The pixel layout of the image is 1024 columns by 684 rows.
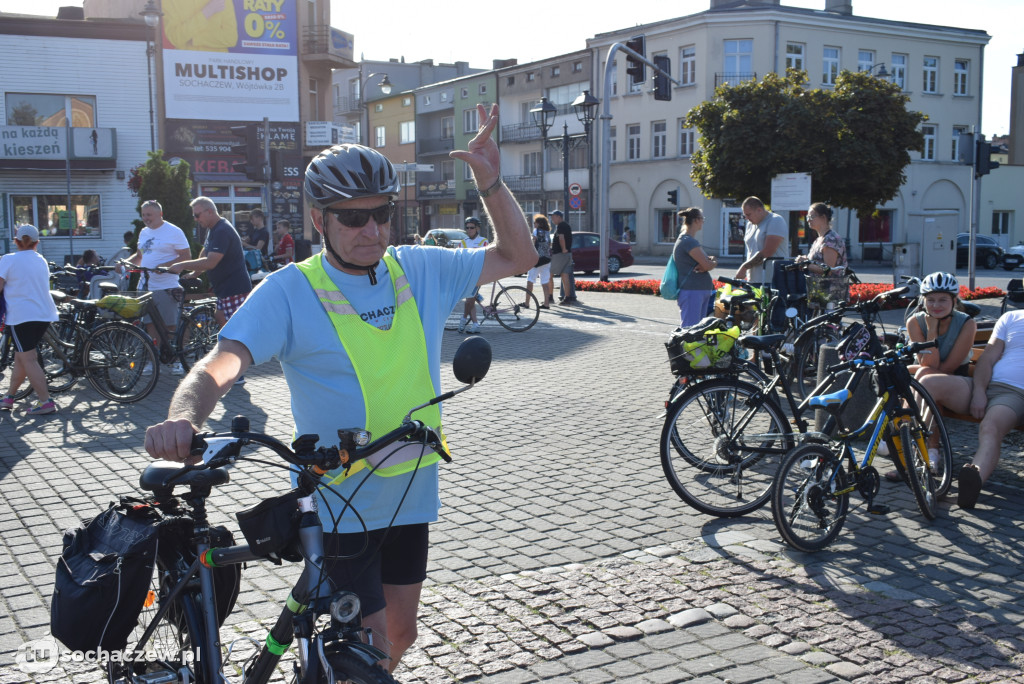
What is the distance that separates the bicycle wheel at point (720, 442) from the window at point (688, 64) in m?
43.0

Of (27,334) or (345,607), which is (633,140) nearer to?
(27,334)

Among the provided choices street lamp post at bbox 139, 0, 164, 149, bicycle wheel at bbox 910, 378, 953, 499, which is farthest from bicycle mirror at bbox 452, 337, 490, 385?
street lamp post at bbox 139, 0, 164, 149

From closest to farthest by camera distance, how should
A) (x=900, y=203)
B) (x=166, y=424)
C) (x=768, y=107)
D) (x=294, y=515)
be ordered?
(x=166, y=424)
(x=294, y=515)
(x=768, y=107)
(x=900, y=203)

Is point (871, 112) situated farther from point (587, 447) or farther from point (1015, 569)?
point (1015, 569)

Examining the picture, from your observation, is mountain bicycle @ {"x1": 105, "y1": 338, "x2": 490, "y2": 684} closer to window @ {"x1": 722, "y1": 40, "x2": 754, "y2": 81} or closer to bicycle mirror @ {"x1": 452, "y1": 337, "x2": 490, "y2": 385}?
bicycle mirror @ {"x1": 452, "y1": 337, "x2": 490, "y2": 385}

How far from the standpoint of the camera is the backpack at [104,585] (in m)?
2.29

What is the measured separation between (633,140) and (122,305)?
43.5 metres

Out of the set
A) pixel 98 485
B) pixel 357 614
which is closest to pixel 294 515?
pixel 357 614

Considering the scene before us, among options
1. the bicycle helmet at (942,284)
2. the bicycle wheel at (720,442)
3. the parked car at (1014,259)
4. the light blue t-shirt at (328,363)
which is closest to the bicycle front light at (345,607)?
the light blue t-shirt at (328,363)

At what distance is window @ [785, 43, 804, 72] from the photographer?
1813 inches

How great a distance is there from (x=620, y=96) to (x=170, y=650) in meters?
51.3

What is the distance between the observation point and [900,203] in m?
48.0

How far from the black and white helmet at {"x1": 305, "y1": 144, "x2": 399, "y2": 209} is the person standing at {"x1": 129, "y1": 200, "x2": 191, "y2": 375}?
346 inches

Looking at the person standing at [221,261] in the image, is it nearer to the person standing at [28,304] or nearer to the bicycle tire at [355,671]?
the person standing at [28,304]
